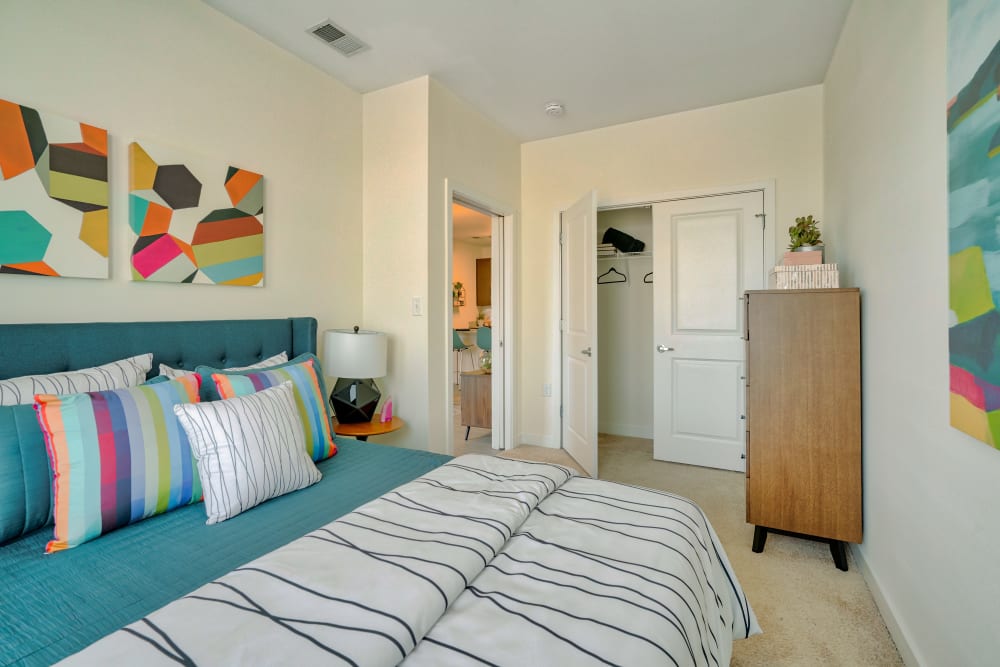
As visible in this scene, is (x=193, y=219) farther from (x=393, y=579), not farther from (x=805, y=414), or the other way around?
(x=805, y=414)

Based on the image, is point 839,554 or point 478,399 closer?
point 839,554

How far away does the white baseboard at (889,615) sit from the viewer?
157cm

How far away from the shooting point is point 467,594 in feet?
3.12

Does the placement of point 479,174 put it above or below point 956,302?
above

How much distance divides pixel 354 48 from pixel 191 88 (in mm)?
912

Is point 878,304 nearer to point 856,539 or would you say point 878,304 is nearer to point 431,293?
point 856,539

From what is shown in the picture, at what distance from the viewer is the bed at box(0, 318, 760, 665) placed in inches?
30.4

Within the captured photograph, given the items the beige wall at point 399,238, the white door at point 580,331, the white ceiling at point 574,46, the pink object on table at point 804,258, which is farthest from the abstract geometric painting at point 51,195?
Answer: the pink object on table at point 804,258

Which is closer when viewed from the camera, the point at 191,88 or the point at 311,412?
the point at 311,412

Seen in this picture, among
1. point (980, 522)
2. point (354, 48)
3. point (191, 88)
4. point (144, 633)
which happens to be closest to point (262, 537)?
point (144, 633)

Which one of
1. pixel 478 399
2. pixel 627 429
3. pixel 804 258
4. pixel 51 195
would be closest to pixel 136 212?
pixel 51 195

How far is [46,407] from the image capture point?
1.27 m

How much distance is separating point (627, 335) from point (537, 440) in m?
1.35

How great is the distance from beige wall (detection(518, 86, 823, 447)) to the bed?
2663mm
